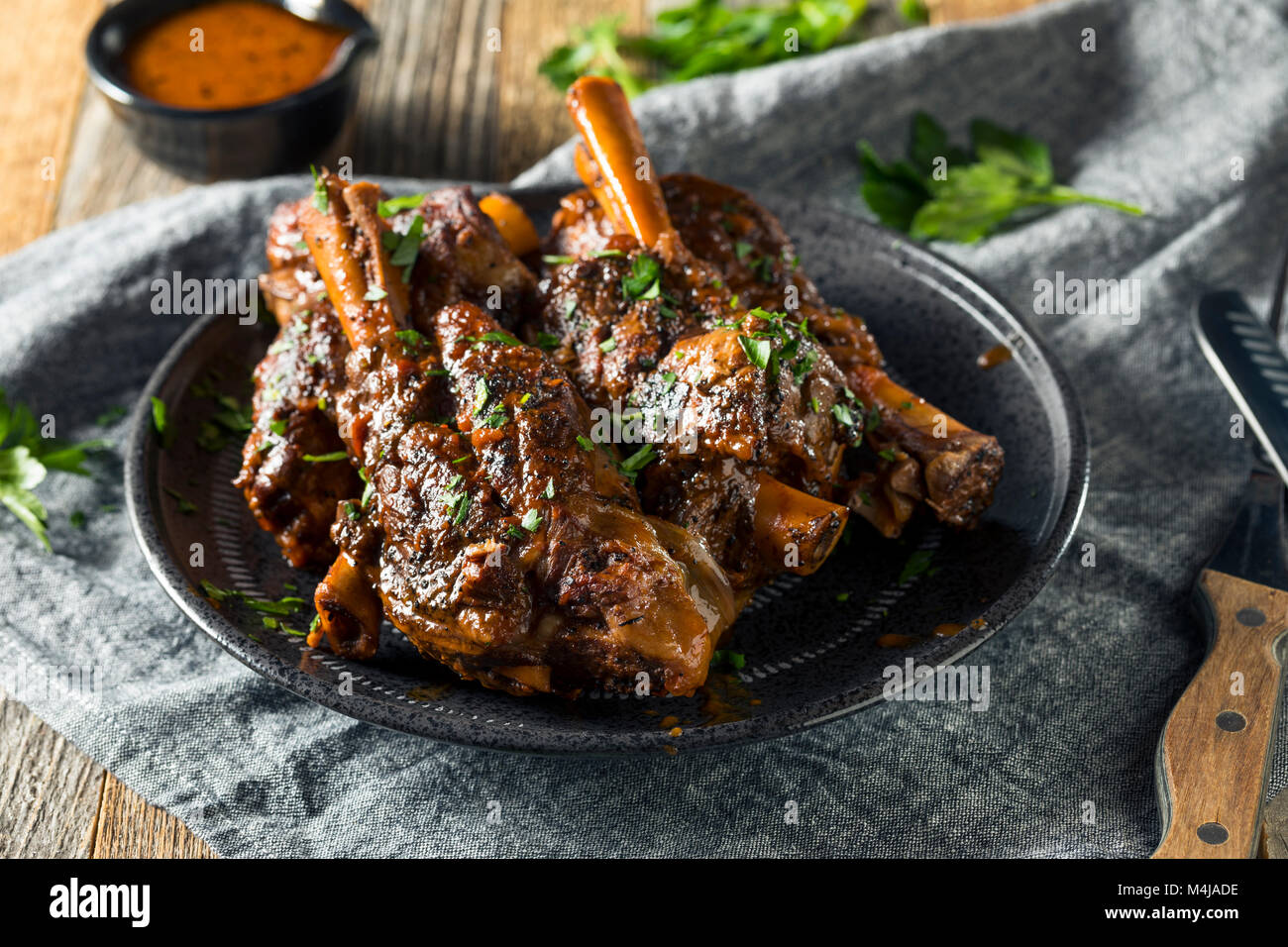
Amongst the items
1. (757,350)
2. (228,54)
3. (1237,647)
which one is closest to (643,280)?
(757,350)

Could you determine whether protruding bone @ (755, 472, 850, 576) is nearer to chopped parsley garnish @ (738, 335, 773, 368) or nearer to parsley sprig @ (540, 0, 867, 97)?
chopped parsley garnish @ (738, 335, 773, 368)

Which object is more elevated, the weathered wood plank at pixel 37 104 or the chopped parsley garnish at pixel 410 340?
the chopped parsley garnish at pixel 410 340

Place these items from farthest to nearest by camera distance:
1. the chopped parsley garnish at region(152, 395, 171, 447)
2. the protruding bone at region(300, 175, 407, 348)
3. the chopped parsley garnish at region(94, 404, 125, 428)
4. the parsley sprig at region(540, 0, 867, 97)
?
1. the parsley sprig at region(540, 0, 867, 97)
2. the chopped parsley garnish at region(94, 404, 125, 428)
3. the chopped parsley garnish at region(152, 395, 171, 447)
4. the protruding bone at region(300, 175, 407, 348)

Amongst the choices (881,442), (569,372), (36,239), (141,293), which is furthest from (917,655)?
(36,239)

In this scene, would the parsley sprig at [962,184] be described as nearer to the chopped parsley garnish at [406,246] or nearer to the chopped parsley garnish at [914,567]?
the chopped parsley garnish at [914,567]

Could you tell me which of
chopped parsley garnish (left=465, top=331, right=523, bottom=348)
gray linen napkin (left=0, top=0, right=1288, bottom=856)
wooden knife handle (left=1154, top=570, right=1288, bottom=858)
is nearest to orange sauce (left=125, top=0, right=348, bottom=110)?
gray linen napkin (left=0, top=0, right=1288, bottom=856)

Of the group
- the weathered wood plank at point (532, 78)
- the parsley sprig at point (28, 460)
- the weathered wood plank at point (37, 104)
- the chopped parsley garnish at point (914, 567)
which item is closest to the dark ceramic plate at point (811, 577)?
the chopped parsley garnish at point (914, 567)

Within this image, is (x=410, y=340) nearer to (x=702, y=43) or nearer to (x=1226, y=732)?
(x=1226, y=732)
